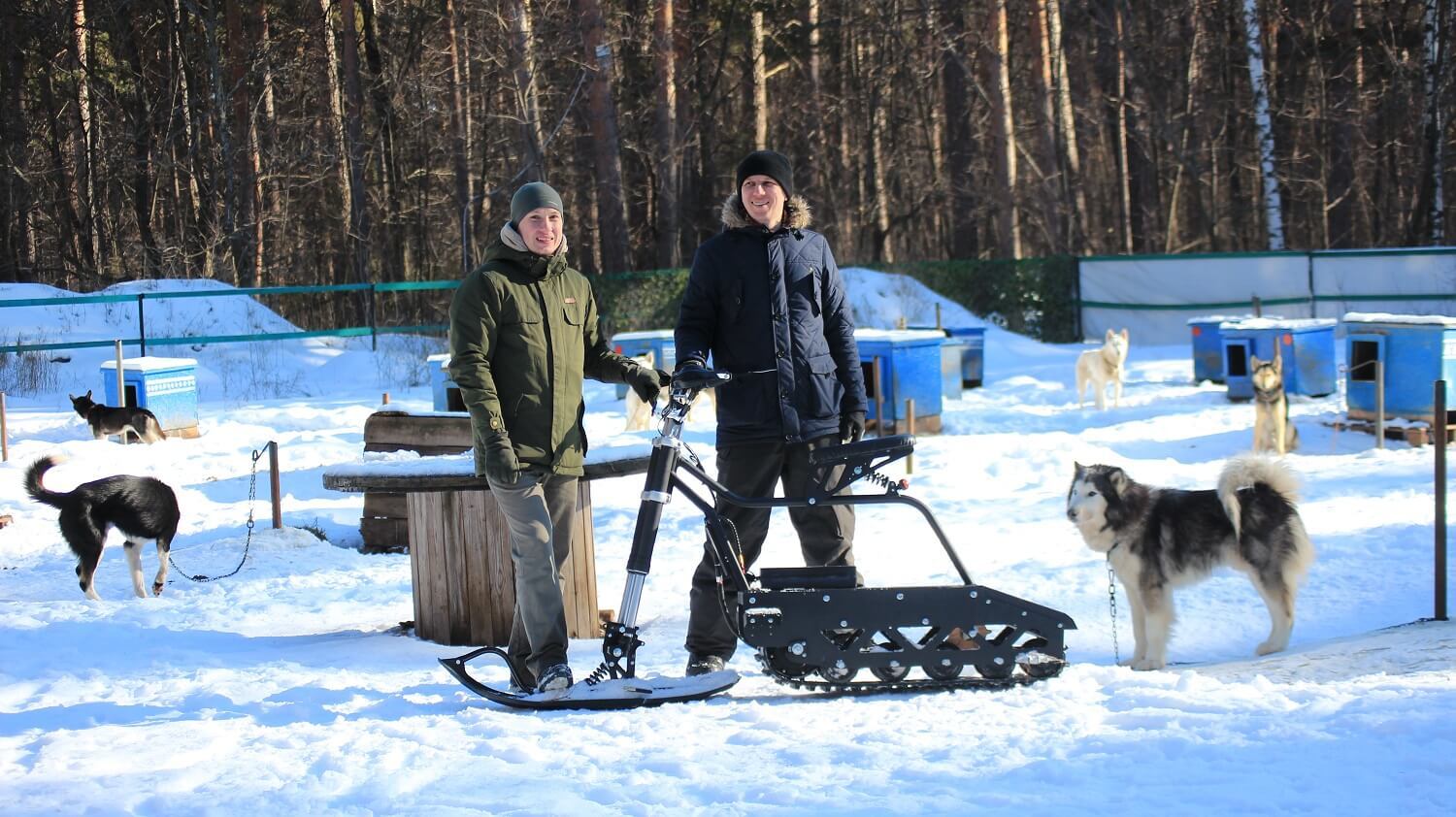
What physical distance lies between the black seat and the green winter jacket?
855 mm

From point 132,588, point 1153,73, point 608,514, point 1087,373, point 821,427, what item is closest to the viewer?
point 821,427

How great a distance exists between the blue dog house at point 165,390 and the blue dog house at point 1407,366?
1161 cm

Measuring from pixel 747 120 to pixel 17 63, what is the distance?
15.1 m

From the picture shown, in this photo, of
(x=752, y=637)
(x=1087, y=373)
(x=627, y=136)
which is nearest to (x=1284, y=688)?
(x=752, y=637)

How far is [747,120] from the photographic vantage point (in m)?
31.2

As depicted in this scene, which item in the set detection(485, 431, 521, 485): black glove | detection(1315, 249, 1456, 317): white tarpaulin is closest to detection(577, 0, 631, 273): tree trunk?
detection(1315, 249, 1456, 317): white tarpaulin

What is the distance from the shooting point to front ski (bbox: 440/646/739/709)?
4.45 metres

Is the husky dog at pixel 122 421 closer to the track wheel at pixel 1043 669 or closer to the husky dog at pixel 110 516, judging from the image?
the husky dog at pixel 110 516

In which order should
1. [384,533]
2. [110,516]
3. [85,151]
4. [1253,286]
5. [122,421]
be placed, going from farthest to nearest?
[85,151], [1253,286], [122,421], [384,533], [110,516]

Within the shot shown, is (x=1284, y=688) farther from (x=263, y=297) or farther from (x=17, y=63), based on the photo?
(x=17, y=63)

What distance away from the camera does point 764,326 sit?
486 centimetres

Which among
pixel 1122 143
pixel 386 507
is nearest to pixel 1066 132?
pixel 1122 143

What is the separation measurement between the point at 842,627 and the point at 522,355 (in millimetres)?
1411

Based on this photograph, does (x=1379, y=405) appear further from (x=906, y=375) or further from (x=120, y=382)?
(x=120, y=382)
